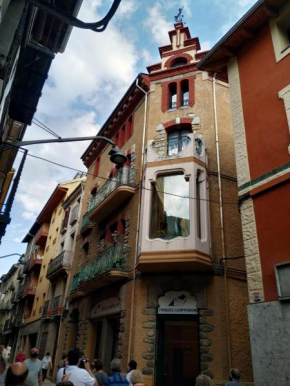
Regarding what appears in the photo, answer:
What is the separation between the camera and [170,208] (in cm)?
1209

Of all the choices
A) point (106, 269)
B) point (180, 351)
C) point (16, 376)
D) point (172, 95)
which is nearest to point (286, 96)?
point (16, 376)

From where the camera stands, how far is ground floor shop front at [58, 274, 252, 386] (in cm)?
988

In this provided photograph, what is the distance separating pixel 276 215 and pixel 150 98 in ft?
34.2

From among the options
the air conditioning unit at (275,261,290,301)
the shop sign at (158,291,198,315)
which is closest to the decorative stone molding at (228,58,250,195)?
the air conditioning unit at (275,261,290,301)

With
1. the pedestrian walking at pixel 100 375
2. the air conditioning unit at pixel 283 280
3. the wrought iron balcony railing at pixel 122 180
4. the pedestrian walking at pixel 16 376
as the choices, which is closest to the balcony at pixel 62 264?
the wrought iron balcony railing at pixel 122 180

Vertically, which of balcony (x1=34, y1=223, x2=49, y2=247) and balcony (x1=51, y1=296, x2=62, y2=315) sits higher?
balcony (x1=34, y1=223, x2=49, y2=247)

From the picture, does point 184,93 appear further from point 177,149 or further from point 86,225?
point 86,225

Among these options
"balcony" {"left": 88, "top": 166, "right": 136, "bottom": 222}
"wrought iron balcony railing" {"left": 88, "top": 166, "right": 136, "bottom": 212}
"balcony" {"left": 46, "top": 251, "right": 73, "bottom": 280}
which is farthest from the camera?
"balcony" {"left": 46, "top": 251, "right": 73, "bottom": 280}

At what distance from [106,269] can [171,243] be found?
11.3 feet

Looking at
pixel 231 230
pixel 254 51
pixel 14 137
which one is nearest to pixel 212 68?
pixel 254 51

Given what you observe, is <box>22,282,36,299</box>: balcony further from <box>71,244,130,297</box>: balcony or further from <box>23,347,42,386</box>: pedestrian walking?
<box>23,347,42,386</box>: pedestrian walking

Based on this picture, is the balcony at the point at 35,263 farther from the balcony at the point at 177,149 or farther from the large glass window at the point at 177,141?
the large glass window at the point at 177,141

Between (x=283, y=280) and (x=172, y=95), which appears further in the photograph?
(x=172, y=95)

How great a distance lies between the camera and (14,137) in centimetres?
1379
